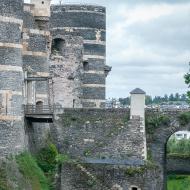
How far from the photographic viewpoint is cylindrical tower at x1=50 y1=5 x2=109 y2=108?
64.5m

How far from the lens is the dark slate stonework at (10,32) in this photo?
46.4 m

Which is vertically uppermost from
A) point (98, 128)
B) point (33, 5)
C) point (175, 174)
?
point (33, 5)

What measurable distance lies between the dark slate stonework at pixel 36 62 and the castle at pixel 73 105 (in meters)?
0.07

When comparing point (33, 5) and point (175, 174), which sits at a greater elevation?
point (33, 5)

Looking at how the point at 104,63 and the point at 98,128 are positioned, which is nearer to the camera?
the point at 98,128

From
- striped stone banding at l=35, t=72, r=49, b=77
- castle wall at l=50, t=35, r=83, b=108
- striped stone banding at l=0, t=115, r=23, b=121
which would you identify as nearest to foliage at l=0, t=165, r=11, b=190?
striped stone banding at l=0, t=115, r=23, b=121

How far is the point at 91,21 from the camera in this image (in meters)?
65.4

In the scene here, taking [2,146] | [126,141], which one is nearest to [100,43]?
[126,141]

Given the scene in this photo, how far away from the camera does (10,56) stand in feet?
154

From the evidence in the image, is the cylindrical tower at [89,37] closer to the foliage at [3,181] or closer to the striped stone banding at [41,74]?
the striped stone banding at [41,74]

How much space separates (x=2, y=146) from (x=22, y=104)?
155 inches

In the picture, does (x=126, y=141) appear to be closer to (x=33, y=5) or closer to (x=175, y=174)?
(x=33, y=5)

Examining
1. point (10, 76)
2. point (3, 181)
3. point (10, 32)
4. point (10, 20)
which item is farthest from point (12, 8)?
point (3, 181)

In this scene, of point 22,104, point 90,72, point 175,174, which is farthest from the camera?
point 175,174
